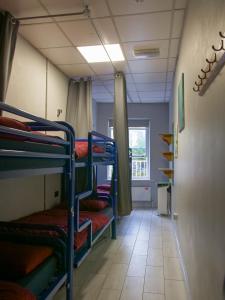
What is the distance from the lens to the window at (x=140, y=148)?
6.93 metres

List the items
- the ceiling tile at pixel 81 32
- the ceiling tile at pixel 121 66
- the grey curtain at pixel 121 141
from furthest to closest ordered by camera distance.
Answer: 1. the grey curtain at pixel 121 141
2. the ceiling tile at pixel 121 66
3. the ceiling tile at pixel 81 32

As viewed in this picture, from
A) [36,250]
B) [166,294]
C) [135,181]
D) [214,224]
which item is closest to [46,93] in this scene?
[36,250]

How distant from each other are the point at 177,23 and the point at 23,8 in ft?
4.98

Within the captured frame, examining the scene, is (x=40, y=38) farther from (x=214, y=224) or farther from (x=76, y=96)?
(x=214, y=224)

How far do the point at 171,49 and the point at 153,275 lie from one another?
2.65 m

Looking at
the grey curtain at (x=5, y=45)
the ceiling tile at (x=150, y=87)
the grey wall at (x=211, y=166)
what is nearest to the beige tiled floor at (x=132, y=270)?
the grey wall at (x=211, y=166)

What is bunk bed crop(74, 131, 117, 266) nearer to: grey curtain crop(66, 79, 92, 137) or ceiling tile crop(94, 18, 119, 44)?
grey curtain crop(66, 79, 92, 137)

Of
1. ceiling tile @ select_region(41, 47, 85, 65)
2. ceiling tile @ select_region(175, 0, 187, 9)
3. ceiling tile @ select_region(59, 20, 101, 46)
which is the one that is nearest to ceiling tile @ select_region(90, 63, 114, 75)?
ceiling tile @ select_region(41, 47, 85, 65)

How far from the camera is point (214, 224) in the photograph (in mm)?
1287

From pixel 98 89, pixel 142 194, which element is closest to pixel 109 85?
pixel 98 89

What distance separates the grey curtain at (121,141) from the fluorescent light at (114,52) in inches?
22.8

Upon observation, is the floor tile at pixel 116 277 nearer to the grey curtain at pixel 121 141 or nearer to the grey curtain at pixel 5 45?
the grey curtain at pixel 121 141

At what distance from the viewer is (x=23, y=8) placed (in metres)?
2.57

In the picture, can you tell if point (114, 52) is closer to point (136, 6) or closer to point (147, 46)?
point (147, 46)
